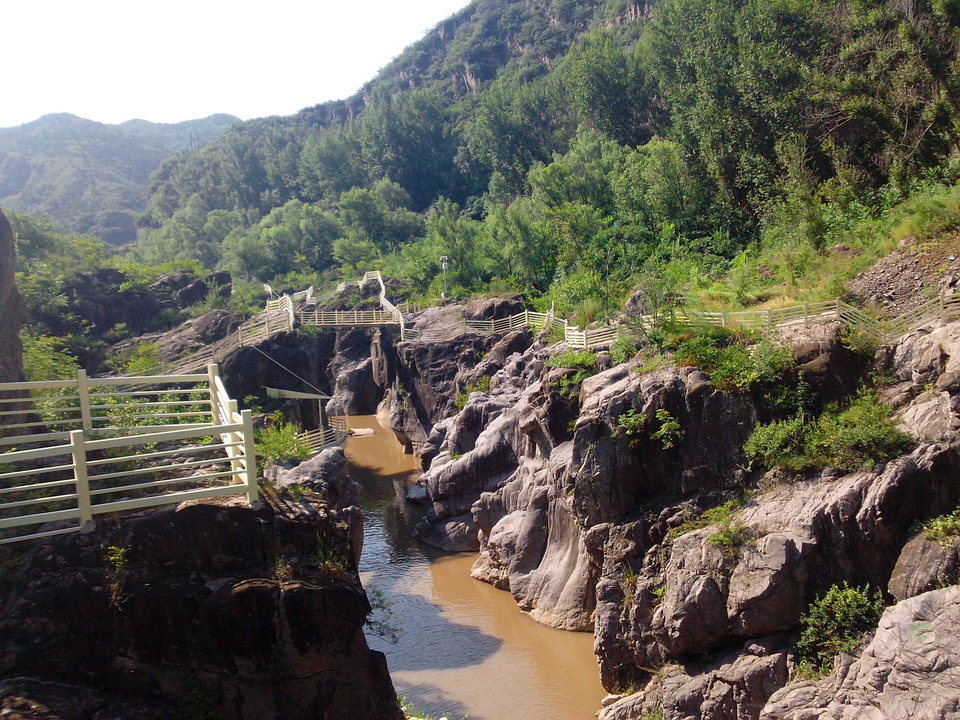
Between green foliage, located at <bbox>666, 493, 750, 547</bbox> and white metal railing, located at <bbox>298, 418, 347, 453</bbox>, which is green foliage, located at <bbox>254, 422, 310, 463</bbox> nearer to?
white metal railing, located at <bbox>298, 418, 347, 453</bbox>

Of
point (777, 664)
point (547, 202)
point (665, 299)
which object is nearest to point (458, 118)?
point (547, 202)

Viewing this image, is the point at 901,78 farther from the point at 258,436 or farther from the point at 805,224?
the point at 258,436

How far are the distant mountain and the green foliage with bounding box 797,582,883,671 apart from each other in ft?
416

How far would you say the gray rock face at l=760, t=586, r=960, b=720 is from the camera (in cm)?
1063

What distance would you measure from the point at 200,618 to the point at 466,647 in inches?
497

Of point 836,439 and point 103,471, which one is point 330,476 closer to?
point 103,471

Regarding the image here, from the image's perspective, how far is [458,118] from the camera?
9000cm

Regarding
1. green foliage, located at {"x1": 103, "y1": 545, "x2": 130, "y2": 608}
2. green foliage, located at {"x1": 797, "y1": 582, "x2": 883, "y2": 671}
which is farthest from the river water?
green foliage, located at {"x1": 103, "y1": 545, "x2": 130, "y2": 608}

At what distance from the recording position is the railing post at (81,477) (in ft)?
25.4

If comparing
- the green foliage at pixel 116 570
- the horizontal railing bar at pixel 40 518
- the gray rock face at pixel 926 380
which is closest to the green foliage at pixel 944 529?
the gray rock face at pixel 926 380

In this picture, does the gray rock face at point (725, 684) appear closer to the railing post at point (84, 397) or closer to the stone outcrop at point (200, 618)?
the stone outcrop at point (200, 618)

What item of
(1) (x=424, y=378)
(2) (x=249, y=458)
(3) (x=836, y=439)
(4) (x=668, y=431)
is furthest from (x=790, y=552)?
(1) (x=424, y=378)

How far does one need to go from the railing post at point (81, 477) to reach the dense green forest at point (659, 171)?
14858 millimetres

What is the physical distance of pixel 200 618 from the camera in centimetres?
762
